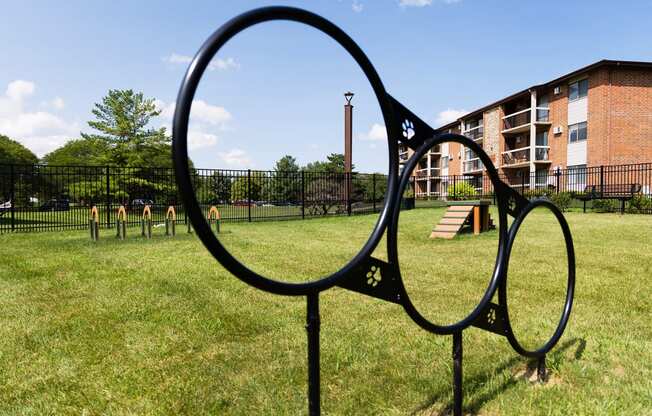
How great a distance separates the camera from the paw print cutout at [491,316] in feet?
7.45

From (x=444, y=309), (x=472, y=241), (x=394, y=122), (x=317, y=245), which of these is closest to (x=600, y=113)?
(x=472, y=241)

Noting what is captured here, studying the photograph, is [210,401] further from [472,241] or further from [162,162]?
[162,162]

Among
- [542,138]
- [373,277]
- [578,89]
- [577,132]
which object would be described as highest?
[578,89]

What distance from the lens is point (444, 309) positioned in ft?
13.7

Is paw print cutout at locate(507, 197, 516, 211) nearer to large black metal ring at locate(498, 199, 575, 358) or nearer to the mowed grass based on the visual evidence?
large black metal ring at locate(498, 199, 575, 358)

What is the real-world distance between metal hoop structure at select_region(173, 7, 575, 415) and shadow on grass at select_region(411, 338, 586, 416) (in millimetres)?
245

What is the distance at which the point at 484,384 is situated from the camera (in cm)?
259

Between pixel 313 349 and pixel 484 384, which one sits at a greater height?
pixel 313 349

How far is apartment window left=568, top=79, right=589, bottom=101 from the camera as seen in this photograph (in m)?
30.5

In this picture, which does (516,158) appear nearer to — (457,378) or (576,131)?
(576,131)

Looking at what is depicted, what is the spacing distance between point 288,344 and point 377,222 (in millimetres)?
1879

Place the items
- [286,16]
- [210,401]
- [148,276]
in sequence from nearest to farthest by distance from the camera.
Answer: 1. [286,16]
2. [210,401]
3. [148,276]

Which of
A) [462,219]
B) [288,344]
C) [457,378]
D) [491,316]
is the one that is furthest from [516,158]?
[457,378]

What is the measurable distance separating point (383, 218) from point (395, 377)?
148cm
